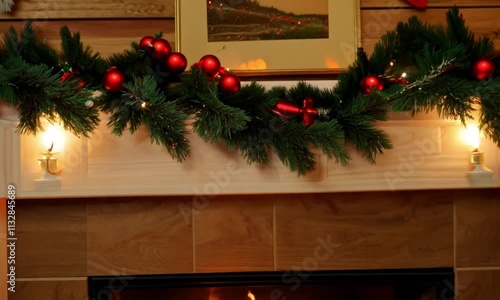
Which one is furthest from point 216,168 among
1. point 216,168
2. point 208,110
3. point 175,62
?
point 175,62

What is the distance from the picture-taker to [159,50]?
1146 mm

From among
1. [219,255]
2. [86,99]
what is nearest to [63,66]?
[86,99]

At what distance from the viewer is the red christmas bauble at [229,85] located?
44.2 inches

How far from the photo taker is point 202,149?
119cm

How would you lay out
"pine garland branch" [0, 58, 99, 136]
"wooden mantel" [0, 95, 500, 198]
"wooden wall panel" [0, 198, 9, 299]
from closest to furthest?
"pine garland branch" [0, 58, 99, 136] < "wooden mantel" [0, 95, 500, 198] < "wooden wall panel" [0, 198, 9, 299]

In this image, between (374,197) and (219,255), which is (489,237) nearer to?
(374,197)

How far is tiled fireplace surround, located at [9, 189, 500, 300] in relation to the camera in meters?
1.32

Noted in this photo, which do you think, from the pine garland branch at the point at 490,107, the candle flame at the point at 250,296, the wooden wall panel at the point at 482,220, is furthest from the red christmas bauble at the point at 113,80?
the wooden wall panel at the point at 482,220

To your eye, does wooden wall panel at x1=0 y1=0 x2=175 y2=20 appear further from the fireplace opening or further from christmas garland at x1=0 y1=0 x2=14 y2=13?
the fireplace opening

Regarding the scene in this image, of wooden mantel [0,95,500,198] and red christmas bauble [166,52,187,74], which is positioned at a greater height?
red christmas bauble [166,52,187,74]

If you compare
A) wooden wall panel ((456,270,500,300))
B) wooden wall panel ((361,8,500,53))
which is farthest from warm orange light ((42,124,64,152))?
wooden wall panel ((456,270,500,300))

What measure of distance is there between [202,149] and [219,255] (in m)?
0.31

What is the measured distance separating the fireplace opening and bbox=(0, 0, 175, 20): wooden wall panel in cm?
68

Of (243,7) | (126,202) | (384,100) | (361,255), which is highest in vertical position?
(243,7)
